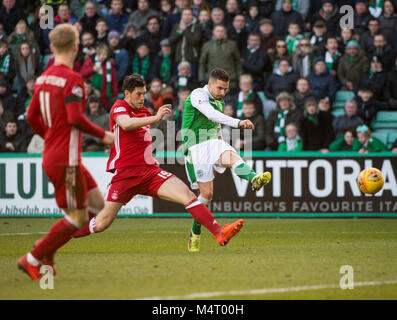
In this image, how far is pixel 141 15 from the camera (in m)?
20.7

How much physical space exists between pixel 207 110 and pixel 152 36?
982 centimetres

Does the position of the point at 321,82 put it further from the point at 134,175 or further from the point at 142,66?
the point at 134,175

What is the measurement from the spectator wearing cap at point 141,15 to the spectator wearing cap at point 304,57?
4295 mm

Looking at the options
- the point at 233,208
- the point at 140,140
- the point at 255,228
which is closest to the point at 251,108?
the point at 233,208

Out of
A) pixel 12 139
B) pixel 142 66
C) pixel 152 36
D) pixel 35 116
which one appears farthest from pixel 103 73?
pixel 35 116

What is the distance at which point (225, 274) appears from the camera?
7.79 m

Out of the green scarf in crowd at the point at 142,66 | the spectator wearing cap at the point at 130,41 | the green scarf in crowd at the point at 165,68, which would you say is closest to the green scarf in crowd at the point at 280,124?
the green scarf in crowd at the point at 165,68

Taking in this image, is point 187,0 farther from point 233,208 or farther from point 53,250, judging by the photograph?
point 53,250

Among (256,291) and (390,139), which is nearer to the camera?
(256,291)

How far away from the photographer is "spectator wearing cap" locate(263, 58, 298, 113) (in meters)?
18.1

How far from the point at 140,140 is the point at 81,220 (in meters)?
2.68

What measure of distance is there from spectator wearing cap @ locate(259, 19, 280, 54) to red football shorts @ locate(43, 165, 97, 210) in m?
12.3

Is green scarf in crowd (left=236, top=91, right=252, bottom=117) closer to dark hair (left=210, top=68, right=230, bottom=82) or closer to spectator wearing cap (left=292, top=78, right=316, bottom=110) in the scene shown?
A: spectator wearing cap (left=292, top=78, right=316, bottom=110)

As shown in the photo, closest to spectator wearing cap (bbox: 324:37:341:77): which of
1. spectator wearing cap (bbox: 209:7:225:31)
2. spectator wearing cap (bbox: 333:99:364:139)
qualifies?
spectator wearing cap (bbox: 333:99:364:139)
